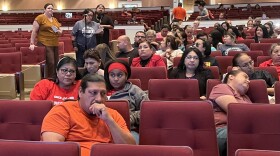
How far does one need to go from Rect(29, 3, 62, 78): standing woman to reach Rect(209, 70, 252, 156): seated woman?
15.0ft

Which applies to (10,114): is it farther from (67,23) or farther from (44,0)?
(44,0)

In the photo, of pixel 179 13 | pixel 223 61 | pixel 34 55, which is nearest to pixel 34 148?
pixel 223 61

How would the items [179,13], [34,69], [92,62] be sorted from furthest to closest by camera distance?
1. [179,13]
2. [34,69]
3. [92,62]

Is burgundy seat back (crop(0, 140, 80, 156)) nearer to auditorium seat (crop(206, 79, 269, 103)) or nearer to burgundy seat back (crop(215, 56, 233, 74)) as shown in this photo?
auditorium seat (crop(206, 79, 269, 103))

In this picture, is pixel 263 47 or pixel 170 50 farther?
pixel 263 47

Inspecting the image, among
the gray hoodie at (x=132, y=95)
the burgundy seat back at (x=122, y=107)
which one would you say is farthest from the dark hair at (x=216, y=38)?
the burgundy seat back at (x=122, y=107)

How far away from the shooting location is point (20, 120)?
3762 millimetres

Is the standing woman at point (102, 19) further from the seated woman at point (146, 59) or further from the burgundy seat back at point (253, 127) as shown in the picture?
the burgundy seat back at point (253, 127)

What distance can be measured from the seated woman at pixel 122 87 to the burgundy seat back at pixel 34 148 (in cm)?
189

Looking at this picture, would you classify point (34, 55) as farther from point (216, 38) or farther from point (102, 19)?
point (216, 38)

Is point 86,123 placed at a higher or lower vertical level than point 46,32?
lower

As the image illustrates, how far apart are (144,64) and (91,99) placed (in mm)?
3552

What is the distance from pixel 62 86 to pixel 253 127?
1.98 meters

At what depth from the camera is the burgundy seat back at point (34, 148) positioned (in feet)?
8.10
